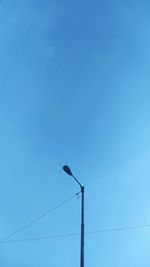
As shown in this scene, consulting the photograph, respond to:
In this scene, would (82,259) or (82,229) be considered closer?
(82,259)

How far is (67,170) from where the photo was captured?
17922 millimetres

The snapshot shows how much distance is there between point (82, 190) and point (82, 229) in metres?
2.04

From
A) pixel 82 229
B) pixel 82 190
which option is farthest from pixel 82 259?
pixel 82 190

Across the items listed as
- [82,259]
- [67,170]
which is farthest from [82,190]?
[82,259]

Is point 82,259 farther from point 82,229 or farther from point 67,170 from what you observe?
point 67,170

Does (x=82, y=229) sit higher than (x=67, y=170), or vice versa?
(x=67, y=170)

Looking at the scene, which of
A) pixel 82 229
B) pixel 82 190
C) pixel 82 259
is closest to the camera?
pixel 82 259

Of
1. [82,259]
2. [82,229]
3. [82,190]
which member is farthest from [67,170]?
[82,259]

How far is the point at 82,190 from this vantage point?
60.6 ft

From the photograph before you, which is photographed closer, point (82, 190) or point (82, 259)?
point (82, 259)

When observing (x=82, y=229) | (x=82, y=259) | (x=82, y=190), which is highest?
(x=82, y=190)

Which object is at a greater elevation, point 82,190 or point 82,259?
point 82,190

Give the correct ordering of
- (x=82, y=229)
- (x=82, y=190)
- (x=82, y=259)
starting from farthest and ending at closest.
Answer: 1. (x=82, y=190)
2. (x=82, y=229)
3. (x=82, y=259)

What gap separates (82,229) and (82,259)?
160 centimetres
